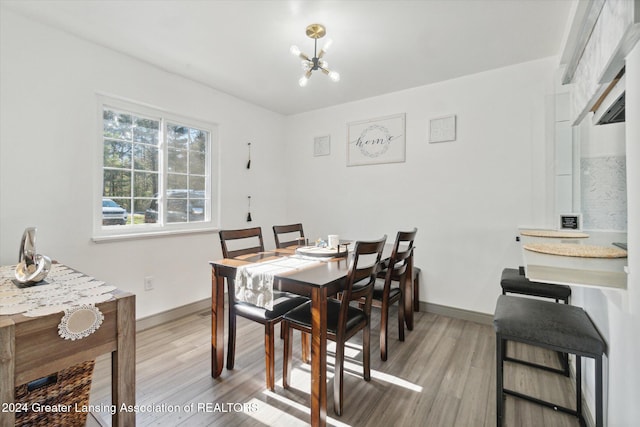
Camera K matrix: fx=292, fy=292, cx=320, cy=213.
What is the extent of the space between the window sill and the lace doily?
161 cm

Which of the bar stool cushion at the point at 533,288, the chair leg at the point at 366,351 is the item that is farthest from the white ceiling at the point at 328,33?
the chair leg at the point at 366,351

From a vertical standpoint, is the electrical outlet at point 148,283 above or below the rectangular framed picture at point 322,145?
below

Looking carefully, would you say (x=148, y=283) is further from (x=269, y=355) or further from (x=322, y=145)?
(x=322, y=145)

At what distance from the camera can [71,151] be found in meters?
2.29

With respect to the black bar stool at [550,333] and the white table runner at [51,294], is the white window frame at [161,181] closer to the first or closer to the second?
the white table runner at [51,294]

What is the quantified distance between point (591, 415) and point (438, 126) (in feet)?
8.41

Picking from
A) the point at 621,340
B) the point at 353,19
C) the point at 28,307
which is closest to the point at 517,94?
the point at 353,19

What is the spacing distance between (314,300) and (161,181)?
2.26 metres

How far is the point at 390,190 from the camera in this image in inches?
136

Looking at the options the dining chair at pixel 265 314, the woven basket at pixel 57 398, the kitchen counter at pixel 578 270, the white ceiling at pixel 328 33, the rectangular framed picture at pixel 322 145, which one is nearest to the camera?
the kitchen counter at pixel 578 270

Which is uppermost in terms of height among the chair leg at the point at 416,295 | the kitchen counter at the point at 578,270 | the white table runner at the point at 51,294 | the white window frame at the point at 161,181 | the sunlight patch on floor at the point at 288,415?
the white window frame at the point at 161,181

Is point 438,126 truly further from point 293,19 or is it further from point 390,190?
point 293,19

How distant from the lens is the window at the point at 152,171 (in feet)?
8.42

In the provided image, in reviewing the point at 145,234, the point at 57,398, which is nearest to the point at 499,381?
the point at 57,398
